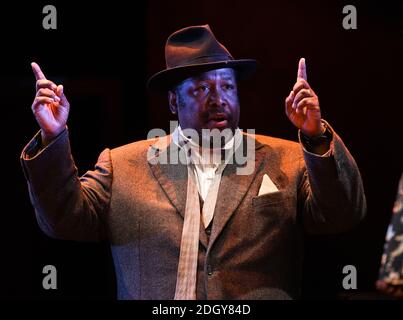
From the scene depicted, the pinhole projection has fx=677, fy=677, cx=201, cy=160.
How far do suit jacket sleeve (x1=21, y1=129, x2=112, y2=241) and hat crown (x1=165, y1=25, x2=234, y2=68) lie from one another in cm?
54

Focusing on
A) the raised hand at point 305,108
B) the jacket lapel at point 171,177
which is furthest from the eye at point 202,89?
the raised hand at point 305,108

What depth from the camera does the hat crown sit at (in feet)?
8.94

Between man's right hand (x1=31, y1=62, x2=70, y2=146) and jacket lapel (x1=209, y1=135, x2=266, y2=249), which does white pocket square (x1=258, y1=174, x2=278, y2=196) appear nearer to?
jacket lapel (x1=209, y1=135, x2=266, y2=249)

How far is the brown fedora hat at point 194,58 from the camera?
269 cm

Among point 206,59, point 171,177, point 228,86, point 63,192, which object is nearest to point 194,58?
point 206,59

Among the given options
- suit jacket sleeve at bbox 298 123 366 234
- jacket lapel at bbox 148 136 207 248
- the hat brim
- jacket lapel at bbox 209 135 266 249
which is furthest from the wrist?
suit jacket sleeve at bbox 298 123 366 234

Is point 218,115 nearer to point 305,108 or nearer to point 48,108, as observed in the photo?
point 305,108

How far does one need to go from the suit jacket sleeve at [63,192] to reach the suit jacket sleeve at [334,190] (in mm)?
813

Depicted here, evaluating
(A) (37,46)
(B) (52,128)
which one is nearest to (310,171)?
(B) (52,128)

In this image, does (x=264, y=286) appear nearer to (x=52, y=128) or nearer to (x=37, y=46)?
(x=52, y=128)

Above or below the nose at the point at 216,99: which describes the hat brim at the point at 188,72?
above

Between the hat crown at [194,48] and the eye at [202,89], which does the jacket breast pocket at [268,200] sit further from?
the hat crown at [194,48]

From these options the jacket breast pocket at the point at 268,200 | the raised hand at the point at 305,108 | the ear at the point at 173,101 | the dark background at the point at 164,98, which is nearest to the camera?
the raised hand at the point at 305,108

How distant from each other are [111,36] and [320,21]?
3.30ft
